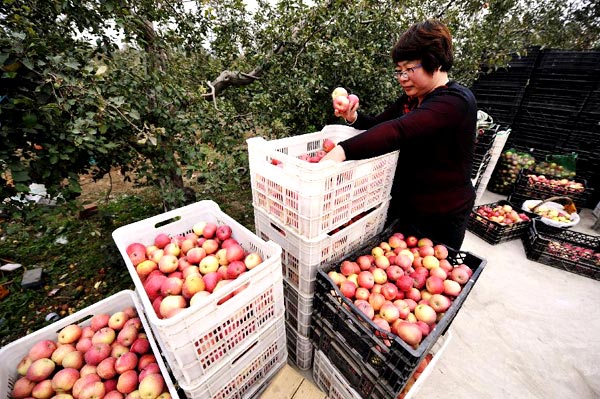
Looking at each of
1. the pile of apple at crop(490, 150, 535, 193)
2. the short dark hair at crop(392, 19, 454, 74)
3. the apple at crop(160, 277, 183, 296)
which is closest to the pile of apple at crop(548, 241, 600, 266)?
the pile of apple at crop(490, 150, 535, 193)

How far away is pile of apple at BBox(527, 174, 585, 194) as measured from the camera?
14.9 ft

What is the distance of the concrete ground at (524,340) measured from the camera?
2.13 metres

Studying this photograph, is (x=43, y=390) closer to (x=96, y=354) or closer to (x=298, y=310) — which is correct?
(x=96, y=354)

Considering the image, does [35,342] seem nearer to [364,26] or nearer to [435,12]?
[364,26]

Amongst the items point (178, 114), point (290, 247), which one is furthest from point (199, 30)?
point (290, 247)

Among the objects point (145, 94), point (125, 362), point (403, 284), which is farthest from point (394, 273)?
point (145, 94)

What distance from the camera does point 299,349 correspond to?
6.87 feet

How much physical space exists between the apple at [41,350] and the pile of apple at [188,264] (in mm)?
608

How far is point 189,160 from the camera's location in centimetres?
251

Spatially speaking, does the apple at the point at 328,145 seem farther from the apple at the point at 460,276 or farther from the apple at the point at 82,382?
the apple at the point at 82,382

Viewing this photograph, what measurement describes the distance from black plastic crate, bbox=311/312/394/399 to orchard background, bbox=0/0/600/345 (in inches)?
73.0

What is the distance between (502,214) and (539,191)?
127 centimetres

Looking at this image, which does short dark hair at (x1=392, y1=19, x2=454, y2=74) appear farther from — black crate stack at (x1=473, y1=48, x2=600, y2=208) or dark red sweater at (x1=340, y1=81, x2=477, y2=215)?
black crate stack at (x1=473, y1=48, x2=600, y2=208)

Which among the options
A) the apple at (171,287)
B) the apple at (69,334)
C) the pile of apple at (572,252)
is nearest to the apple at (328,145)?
the apple at (171,287)
